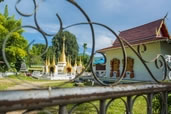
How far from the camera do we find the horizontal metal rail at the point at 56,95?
1.42 feet

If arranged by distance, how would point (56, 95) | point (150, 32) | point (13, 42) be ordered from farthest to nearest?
point (150, 32) → point (13, 42) → point (56, 95)

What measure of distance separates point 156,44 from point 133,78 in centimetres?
229

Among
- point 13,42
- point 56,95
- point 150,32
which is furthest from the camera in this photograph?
point 150,32

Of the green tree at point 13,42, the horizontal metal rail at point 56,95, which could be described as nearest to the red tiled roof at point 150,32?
the green tree at point 13,42

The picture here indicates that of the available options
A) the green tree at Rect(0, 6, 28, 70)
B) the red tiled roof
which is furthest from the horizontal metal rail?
the red tiled roof

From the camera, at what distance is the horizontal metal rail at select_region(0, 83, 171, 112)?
1.42 feet

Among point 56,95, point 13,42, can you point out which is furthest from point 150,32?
point 56,95

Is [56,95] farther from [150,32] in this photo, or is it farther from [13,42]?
→ [150,32]

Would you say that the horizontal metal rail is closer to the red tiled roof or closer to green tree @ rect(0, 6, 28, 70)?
green tree @ rect(0, 6, 28, 70)

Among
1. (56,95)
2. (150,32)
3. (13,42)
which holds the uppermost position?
(150,32)

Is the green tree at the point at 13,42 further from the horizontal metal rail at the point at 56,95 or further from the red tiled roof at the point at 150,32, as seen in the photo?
the red tiled roof at the point at 150,32

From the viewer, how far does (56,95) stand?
508 mm

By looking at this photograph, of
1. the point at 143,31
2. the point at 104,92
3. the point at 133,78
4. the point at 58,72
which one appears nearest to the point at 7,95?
the point at 104,92

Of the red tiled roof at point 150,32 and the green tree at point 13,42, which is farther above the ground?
the red tiled roof at point 150,32
